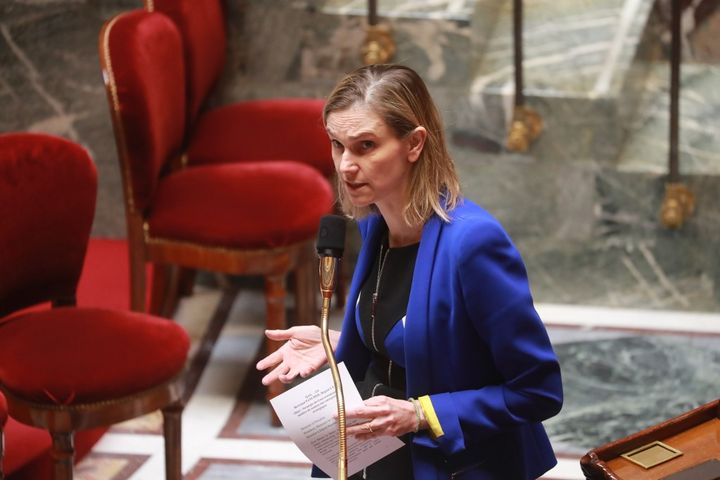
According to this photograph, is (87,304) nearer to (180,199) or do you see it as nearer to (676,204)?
(180,199)

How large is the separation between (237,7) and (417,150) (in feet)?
A: 9.49

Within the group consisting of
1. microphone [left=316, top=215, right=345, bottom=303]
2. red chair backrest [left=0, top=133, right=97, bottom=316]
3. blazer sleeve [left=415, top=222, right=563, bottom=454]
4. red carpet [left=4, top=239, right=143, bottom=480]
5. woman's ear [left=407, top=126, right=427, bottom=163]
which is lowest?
red carpet [left=4, top=239, right=143, bottom=480]

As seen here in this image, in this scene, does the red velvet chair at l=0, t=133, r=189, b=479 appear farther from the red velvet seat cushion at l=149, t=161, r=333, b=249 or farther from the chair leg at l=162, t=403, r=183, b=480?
the red velvet seat cushion at l=149, t=161, r=333, b=249

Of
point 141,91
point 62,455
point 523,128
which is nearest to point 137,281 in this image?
point 141,91

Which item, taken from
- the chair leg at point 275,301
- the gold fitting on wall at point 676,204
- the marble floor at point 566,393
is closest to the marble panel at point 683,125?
the gold fitting on wall at point 676,204

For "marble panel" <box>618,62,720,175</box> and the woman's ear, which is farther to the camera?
"marble panel" <box>618,62,720,175</box>

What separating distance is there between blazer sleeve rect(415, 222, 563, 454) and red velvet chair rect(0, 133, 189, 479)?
126 centimetres

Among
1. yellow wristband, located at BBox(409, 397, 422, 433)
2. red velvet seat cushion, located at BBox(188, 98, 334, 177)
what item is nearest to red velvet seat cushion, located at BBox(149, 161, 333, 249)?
red velvet seat cushion, located at BBox(188, 98, 334, 177)

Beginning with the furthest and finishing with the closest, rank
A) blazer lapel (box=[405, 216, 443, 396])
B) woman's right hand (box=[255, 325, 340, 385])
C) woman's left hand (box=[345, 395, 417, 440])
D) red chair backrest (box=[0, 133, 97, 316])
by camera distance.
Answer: red chair backrest (box=[0, 133, 97, 316]) → woman's right hand (box=[255, 325, 340, 385]) → blazer lapel (box=[405, 216, 443, 396]) → woman's left hand (box=[345, 395, 417, 440])

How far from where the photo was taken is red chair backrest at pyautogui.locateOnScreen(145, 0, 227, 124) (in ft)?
14.4

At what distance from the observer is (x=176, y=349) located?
10.9 ft

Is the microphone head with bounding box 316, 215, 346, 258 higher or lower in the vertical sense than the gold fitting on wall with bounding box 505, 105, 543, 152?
higher

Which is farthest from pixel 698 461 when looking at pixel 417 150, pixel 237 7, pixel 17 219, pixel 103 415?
pixel 237 7

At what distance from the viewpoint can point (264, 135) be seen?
464 centimetres
